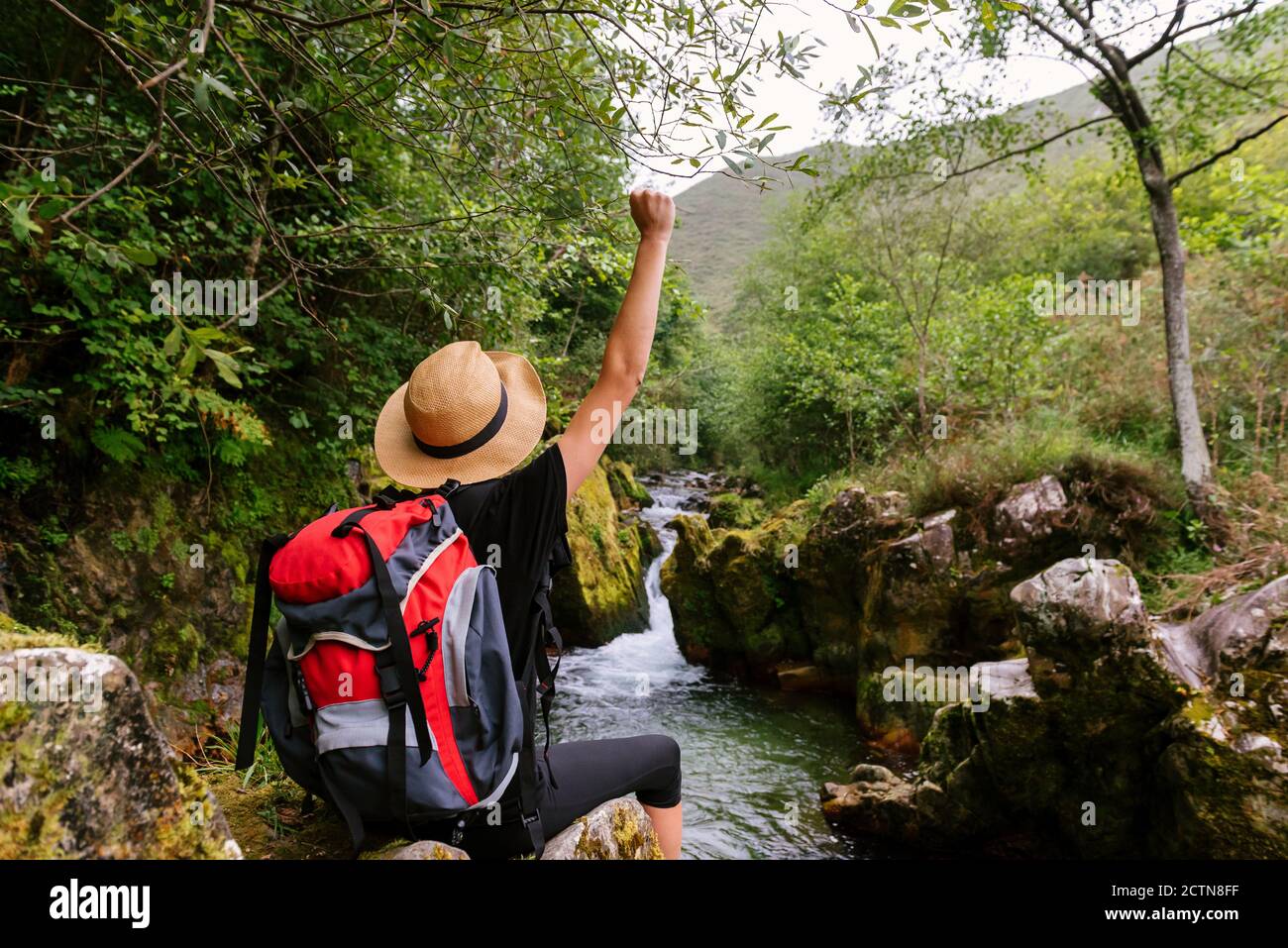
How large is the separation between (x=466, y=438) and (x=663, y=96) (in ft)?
5.10

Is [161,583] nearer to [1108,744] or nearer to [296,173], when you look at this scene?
[296,173]

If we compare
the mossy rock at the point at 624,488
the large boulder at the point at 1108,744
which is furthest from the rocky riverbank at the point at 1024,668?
the mossy rock at the point at 624,488

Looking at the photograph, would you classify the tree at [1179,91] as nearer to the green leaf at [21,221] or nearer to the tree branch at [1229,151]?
the tree branch at [1229,151]

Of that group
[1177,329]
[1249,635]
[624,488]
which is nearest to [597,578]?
[624,488]

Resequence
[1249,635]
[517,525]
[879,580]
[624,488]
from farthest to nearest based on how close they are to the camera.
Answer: [624,488], [879,580], [1249,635], [517,525]

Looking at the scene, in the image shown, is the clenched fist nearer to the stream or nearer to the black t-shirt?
the black t-shirt

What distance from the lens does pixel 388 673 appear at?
170 centimetres

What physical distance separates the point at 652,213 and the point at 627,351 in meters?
0.48

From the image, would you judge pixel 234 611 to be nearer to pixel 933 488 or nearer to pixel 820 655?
pixel 820 655

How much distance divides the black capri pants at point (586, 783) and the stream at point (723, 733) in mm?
3894

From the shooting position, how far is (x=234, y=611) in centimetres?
630

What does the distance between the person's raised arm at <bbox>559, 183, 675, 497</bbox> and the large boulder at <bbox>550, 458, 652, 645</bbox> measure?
8952mm
